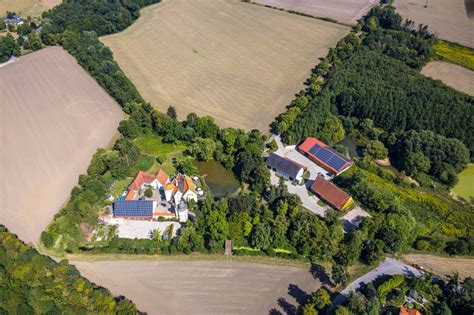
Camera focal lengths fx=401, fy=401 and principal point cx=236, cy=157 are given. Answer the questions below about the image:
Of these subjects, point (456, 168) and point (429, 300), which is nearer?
point (429, 300)

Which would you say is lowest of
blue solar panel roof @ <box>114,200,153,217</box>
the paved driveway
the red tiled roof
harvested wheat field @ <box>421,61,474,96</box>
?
blue solar panel roof @ <box>114,200,153,217</box>

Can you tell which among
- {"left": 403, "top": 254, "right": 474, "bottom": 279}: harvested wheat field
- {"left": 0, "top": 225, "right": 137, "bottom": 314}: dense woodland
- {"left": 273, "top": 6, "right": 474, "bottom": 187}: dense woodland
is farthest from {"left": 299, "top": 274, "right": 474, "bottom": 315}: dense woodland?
{"left": 0, "top": 225, "right": 137, "bottom": 314}: dense woodland

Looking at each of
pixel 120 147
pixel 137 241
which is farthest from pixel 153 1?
pixel 137 241

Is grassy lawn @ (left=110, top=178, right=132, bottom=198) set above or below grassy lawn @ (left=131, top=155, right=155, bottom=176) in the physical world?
below

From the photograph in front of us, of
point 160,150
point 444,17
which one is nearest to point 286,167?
point 160,150

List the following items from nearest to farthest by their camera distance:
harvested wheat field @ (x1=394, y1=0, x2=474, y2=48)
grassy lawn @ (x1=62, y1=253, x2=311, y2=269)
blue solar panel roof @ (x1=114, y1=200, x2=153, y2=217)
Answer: grassy lawn @ (x1=62, y1=253, x2=311, y2=269) → blue solar panel roof @ (x1=114, y1=200, x2=153, y2=217) → harvested wheat field @ (x1=394, y1=0, x2=474, y2=48)

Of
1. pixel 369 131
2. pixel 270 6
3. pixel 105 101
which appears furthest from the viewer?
pixel 270 6

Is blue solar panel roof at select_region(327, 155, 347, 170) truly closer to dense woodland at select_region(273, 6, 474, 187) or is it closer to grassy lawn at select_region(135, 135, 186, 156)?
dense woodland at select_region(273, 6, 474, 187)

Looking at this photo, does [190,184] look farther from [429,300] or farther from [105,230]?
[429,300]
